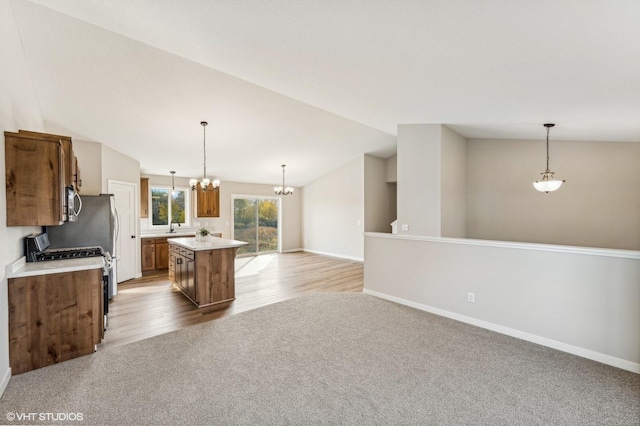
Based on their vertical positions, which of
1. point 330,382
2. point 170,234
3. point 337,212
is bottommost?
point 330,382

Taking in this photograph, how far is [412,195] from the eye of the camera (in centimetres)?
450

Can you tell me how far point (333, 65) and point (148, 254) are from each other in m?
6.00

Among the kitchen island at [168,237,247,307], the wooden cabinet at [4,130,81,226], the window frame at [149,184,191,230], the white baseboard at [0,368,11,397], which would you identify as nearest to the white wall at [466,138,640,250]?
the kitchen island at [168,237,247,307]

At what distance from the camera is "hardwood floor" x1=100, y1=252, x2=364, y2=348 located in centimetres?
342

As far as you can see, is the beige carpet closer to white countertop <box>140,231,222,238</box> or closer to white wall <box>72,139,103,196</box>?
white wall <box>72,139,103,196</box>

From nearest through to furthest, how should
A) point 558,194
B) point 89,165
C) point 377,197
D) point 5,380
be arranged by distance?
point 5,380, point 558,194, point 89,165, point 377,197

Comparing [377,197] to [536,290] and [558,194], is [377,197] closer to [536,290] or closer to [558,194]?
[558,194]

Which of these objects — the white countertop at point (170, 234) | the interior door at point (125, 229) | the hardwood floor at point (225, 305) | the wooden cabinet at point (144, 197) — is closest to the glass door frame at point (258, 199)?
the hardwood floor at point (225, 305)

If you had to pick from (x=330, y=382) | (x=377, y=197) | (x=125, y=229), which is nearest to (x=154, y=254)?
(x=125, y=229)

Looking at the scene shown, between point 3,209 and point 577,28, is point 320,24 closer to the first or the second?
point 577,28

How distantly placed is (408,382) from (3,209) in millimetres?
3691

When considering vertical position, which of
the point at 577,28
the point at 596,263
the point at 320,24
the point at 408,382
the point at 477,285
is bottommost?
the point at 408,382

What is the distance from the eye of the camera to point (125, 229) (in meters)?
5.62

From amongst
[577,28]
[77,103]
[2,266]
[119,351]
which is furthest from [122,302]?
[577,28]
